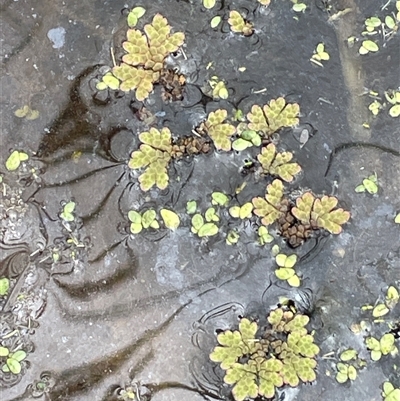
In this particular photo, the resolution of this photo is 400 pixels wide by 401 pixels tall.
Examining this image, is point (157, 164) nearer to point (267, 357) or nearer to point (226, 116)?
point (226, 116)

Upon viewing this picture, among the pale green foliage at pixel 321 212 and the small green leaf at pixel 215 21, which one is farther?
the small green leaf at pixel 215 21

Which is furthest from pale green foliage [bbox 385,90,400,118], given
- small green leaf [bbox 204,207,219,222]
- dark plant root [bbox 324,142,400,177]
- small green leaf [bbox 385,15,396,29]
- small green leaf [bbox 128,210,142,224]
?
small green leaf [bbox 128,210,142,224]

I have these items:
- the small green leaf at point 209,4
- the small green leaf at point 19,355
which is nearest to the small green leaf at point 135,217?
the small green leaf at point 19,355

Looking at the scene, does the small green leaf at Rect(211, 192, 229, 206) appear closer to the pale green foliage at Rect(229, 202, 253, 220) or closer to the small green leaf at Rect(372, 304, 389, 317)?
the pale green foliage at Rect(229, 202, 253, 220)

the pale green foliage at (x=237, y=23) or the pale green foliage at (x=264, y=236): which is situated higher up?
the pale green foliage at (x=237, y=23)

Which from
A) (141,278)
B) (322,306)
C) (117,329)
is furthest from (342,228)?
(117,329)

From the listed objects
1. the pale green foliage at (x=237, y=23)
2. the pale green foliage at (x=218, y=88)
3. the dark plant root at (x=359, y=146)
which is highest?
the pale green foliage at (x=237, y=23)

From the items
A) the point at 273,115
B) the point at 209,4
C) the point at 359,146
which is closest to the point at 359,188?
the point at 359,146

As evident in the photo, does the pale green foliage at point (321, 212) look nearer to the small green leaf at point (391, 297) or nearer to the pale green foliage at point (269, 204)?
the pale green foliage at point (269, 204)
